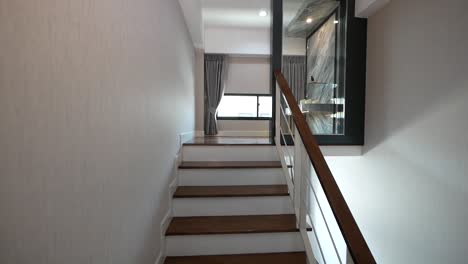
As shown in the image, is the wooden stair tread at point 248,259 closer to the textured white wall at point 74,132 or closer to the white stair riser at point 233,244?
the white stair riser at point 233,244

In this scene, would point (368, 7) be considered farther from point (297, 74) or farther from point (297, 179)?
point (297, 179)

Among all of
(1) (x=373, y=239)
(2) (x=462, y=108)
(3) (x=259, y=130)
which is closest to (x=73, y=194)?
(2) (x=462, y=108)

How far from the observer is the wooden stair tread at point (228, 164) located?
7.12 ft

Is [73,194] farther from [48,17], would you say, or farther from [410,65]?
[410,65]

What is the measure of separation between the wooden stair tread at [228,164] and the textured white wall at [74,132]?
84cm

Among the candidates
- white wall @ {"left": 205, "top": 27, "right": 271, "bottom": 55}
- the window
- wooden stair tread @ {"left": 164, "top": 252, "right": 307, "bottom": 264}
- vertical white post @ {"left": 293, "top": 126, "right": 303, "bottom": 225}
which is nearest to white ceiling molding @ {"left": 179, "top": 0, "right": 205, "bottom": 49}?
white wall @ {"left": 205, "top": 27, "right": 271, "bottom": 55}

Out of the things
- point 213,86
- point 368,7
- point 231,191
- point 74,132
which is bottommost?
point 231,191

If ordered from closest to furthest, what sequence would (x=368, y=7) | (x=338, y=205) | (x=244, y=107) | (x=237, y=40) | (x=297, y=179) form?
(x=338, y=205), (x=297, y=179), (x=368, y=7), (x=237, y=40), (x=244, y=107)

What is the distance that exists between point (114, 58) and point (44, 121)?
484mm

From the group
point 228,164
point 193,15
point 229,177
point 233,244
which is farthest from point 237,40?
point 233,244

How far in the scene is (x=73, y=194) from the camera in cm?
70

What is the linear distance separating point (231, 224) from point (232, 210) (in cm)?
17

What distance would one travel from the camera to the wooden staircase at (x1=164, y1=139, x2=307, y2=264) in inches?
65.8

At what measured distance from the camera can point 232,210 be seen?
1.93 metres
